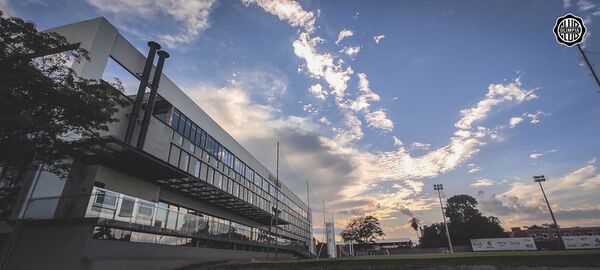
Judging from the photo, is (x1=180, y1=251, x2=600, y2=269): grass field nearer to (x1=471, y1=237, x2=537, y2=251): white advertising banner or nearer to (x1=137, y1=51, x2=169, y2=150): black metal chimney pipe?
(x1=137, y1=51, x2=169, y2=150): black metal chimney pipe

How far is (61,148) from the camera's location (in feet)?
47.0

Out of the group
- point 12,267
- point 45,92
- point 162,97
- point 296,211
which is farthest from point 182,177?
point 296,211

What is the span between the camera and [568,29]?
16.2 meters

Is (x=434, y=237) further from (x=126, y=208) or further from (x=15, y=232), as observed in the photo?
(x=15, y=232)

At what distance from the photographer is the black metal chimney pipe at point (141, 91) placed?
2202 cm

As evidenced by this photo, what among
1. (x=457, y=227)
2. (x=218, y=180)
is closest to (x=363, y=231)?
(x=457, y=227)

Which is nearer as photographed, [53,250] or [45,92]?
[45,92]

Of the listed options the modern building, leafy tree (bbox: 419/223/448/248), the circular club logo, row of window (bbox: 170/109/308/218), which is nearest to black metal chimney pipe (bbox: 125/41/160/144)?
the modern building

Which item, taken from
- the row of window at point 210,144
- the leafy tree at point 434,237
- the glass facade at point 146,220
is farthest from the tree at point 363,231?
the glass facade at point 146,220

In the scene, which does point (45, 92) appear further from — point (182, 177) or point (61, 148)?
point (182, 177)

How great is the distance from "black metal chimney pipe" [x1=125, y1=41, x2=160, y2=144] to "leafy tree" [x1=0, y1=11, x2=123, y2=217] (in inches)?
280

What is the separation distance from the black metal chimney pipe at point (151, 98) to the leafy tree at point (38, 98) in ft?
25.3

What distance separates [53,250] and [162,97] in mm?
14282

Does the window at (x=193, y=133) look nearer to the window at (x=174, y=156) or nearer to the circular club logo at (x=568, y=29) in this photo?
the window at (x=174, y=156)
